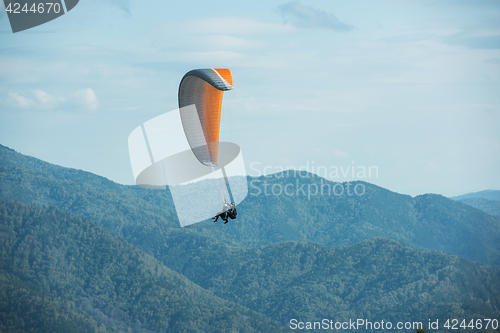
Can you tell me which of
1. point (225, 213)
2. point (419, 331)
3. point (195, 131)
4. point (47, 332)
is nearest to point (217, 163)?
point (195, 131)

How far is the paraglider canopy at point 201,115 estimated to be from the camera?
4575 cm

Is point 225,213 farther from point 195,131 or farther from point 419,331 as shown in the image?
point 419,331

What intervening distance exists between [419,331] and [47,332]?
16720 cm

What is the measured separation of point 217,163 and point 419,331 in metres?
40.7

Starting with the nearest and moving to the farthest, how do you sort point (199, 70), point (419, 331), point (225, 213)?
point (225, 213) < point (199, 70) < point (419, 331)

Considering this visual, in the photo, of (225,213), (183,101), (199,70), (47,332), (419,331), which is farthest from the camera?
(47,332)

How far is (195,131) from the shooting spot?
46344 mm

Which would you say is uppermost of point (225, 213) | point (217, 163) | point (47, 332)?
point (217, 163)

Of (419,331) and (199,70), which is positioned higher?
(199,70)

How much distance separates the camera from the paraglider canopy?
45.8 metres

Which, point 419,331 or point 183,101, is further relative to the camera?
point 419,331

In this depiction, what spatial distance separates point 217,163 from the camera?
154 feet

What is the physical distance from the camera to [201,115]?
1820 inches

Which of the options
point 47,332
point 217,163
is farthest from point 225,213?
point 47,332
